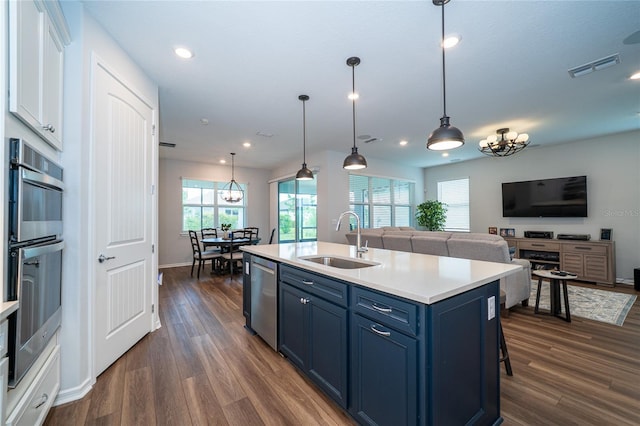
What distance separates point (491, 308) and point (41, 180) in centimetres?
270

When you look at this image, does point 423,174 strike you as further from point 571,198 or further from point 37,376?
point 37,376

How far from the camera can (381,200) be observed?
735 cm

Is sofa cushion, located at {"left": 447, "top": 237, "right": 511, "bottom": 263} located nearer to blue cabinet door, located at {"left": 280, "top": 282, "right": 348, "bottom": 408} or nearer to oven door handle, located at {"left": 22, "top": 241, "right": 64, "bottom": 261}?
blue cabinet door, located at {"left": 280, "top": 282, "right": 348, "bottom": 408}

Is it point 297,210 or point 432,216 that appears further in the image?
point 432,216

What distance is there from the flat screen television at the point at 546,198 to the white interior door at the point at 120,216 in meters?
7.33

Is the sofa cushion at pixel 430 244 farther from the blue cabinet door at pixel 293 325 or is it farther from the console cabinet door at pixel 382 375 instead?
the console cabinet door at pixel 382 375

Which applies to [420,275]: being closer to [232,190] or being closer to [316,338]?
[316,338]

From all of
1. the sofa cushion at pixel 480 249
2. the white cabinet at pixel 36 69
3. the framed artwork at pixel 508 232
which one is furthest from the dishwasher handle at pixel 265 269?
the framed artwork at pixel 508 232

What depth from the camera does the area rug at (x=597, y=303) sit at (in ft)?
11.0

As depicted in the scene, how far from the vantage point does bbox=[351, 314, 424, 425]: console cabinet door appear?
4.23 feet

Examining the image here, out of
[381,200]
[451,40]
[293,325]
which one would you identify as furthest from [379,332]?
[381,200]

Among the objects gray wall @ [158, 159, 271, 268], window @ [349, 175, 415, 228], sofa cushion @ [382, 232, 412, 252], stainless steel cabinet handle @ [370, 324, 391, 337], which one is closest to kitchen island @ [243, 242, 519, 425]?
stainless steel cabinet handle @ [370, 324, 391, 337]

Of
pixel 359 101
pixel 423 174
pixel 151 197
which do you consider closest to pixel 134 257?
pixel 151 197

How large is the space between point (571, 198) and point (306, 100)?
19.3 feet
